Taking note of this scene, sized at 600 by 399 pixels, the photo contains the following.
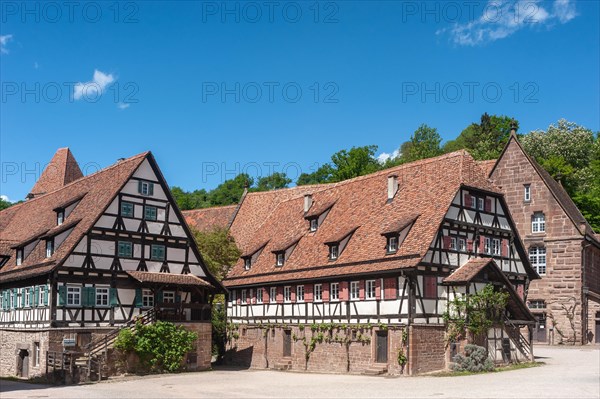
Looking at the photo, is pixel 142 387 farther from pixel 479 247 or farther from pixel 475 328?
pixel 479 247

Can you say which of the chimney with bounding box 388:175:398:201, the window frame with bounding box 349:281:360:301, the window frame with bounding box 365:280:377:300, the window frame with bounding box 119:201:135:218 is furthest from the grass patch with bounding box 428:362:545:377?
the window frame with bounding box 119:201:135:218

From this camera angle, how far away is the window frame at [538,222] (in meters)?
55.9

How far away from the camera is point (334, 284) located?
4219cm

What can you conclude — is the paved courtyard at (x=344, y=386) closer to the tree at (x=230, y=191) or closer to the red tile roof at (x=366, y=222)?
the red tile roof at (x=366, y=222)

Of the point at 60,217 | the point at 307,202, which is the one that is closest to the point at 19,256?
the point at 60,217

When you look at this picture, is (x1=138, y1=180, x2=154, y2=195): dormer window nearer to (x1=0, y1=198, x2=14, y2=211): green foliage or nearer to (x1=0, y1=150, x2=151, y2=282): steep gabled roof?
(x1=0, y1=150, x2=151, y2=282): steep gabled roof

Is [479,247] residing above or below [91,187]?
below

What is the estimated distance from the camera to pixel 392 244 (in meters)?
39.5

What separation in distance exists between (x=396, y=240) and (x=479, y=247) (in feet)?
16.7

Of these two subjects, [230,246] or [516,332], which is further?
[230,246]

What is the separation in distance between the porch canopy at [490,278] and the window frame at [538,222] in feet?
52.9

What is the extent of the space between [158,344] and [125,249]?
5309 mm

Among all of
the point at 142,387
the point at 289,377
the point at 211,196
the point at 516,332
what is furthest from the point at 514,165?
the point at 211,196

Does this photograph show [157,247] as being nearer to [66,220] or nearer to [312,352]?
[66,220]
